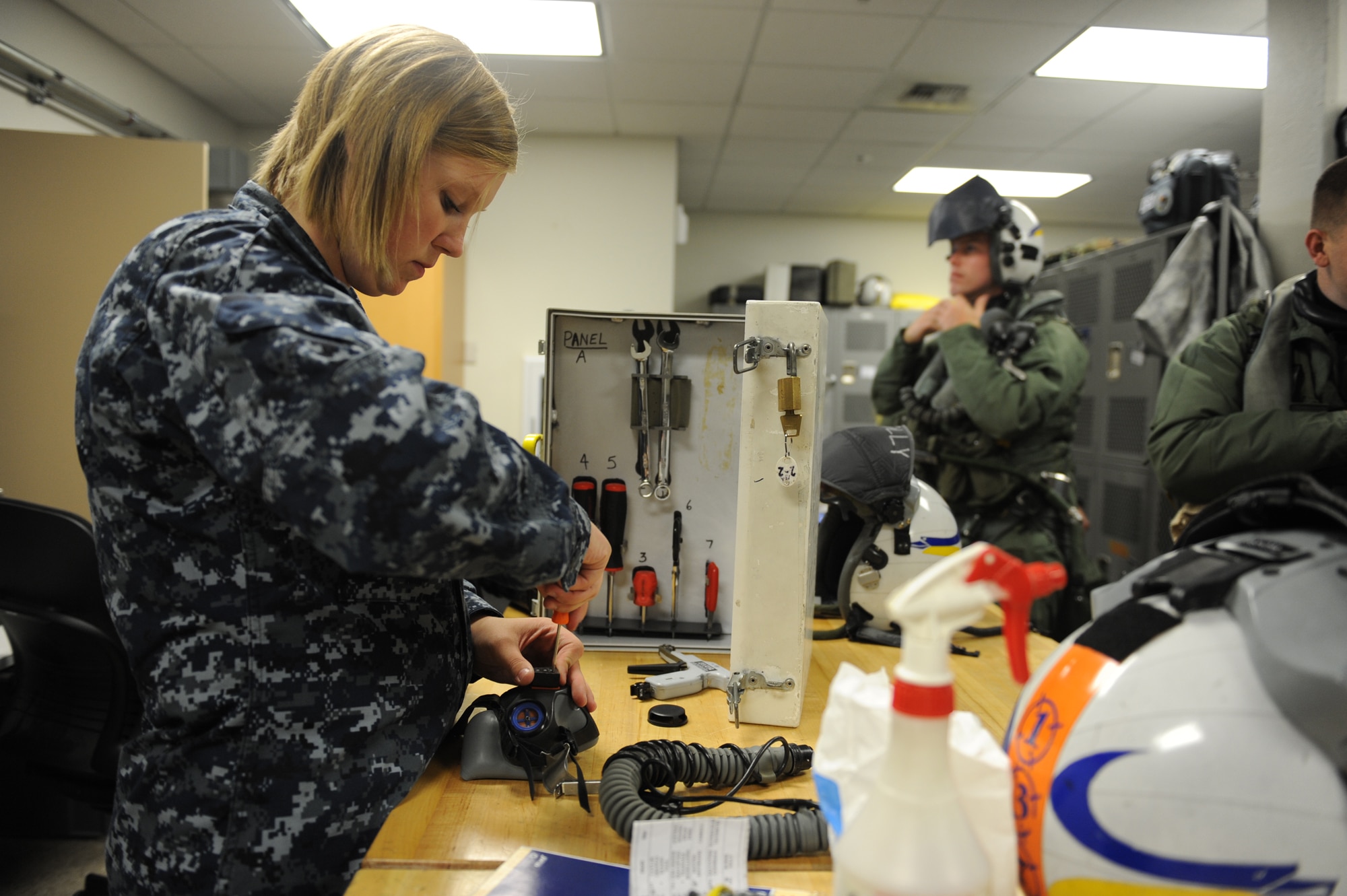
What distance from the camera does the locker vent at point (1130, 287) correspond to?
10.4 feet

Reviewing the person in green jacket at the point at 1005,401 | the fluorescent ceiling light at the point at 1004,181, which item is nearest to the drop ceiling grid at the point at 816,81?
the fluorescent ceiling light at the point at 1004,181

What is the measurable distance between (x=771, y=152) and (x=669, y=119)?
0.83 meters

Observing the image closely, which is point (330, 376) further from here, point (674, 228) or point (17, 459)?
point (674, 228)

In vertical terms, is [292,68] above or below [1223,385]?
above

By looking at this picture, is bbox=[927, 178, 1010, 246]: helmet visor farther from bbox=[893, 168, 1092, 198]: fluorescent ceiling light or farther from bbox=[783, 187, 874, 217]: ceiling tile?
bbox=[783, 187, 874, 217]: ceiling tile

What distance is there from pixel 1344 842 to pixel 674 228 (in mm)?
4600

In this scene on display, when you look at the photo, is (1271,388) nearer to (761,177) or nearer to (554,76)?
(554,76)

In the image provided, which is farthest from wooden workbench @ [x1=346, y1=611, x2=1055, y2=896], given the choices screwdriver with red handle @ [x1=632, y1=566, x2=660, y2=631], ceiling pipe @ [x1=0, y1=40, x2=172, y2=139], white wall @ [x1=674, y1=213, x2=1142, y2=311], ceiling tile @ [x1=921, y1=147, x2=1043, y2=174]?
white wall @ [x1=674, y1=213, x2=1142, y2=311]

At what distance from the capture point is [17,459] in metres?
2.64

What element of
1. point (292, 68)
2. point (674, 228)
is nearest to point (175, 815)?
point (292, 68)

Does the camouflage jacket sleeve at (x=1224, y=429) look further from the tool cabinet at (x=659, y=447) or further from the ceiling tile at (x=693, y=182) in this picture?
the ceiling tile at (x=693, y=182)

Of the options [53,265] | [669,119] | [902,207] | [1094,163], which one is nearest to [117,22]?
[53,265]

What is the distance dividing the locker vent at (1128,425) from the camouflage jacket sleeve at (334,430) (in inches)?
129

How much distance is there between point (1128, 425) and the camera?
11.0ft
